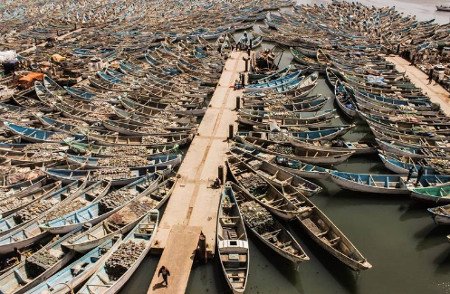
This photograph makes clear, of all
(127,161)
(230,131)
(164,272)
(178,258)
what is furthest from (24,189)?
(230,131)

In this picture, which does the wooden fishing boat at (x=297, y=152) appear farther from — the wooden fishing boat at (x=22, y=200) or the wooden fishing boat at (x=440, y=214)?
the wooden fishing boat at (x=22, y=200)

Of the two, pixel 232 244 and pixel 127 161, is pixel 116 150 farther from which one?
pixel 232 244

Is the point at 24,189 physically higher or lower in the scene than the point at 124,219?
lower

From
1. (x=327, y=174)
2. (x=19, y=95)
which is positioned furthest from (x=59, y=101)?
(x=327, y=174)

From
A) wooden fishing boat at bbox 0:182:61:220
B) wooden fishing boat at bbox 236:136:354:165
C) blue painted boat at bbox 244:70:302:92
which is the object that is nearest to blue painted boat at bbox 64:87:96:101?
wooden fishing boat at bbox 0:182:61:220

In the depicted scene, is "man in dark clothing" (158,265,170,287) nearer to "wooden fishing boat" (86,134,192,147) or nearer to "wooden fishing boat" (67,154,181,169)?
"wooden fishing boat" (67,154,181,169)

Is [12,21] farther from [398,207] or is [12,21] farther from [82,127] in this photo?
[398,207]
